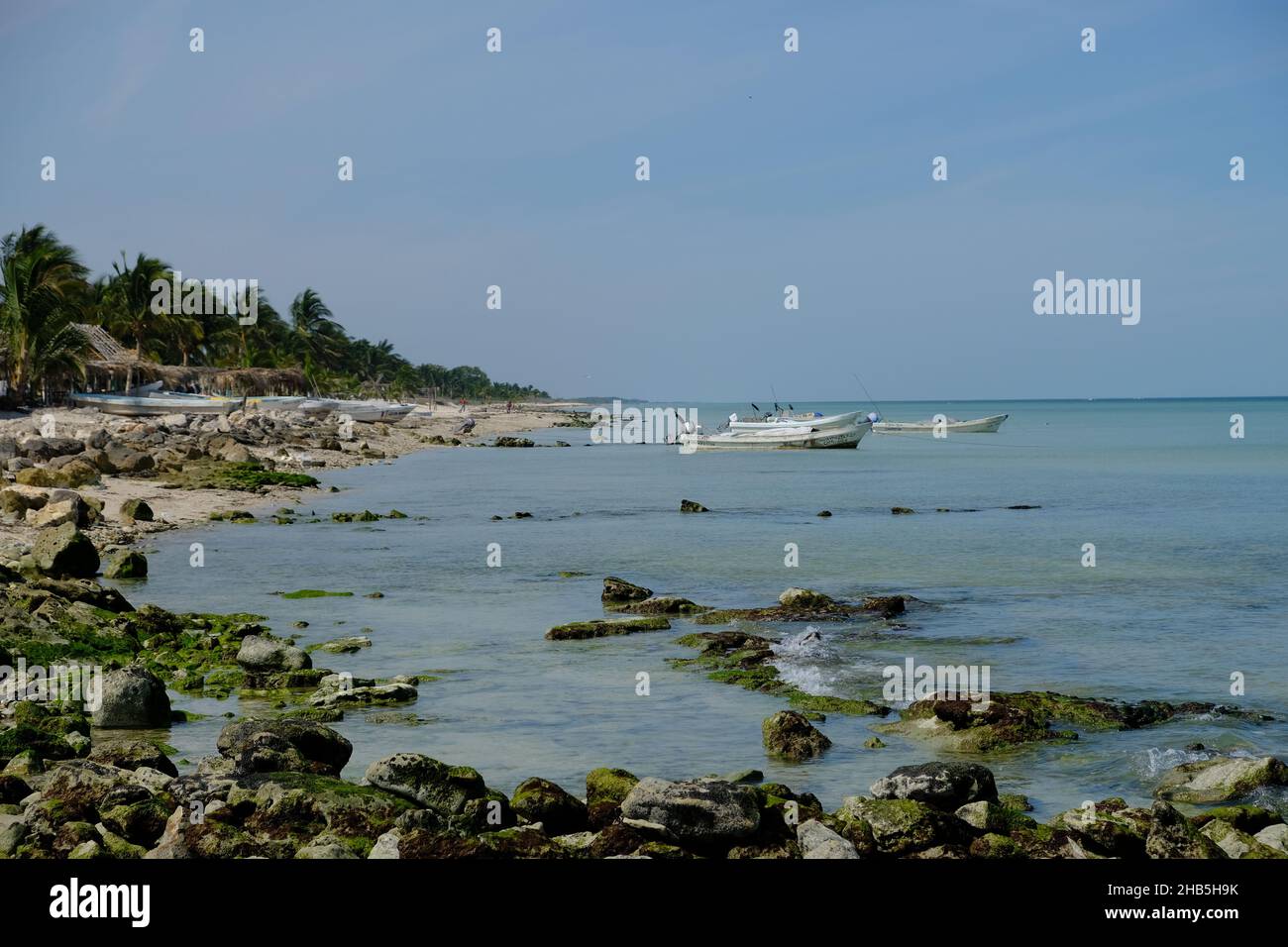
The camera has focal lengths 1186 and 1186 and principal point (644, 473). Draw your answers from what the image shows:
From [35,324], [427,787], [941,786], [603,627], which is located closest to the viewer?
[427,787]

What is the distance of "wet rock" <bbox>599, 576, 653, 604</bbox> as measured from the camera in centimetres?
2372

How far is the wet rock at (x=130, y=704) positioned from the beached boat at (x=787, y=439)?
8431 centimetres

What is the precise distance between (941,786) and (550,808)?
3.48 meters

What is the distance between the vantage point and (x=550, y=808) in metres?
9.95

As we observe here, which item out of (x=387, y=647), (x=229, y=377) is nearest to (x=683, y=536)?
(x=387, y=647)

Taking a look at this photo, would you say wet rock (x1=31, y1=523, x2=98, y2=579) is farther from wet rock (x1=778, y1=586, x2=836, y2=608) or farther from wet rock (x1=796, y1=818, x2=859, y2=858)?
wet rock (x1=796, y1=818, x2=859, y2=858)

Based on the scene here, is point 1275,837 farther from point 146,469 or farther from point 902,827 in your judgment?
point 146,469

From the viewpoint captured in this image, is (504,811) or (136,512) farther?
(136,512)

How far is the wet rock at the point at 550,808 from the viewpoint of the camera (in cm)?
990

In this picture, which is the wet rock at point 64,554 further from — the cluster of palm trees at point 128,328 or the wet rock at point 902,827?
the cluster of palm trees at point 128,328

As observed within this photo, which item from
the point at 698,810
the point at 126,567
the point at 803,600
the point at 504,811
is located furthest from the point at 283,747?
the point at 126,567

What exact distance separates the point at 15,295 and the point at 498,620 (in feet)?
173

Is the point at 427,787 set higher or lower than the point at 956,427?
lower
